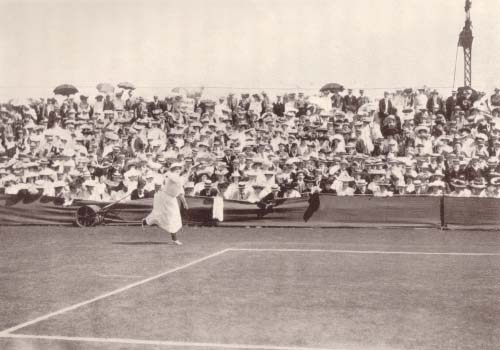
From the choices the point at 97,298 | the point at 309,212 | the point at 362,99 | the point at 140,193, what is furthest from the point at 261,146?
the point at 97,298

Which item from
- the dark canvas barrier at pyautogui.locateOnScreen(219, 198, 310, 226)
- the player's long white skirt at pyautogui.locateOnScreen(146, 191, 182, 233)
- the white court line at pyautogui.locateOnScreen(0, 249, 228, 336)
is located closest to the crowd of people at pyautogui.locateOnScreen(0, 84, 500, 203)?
the dark canvas barrier at pyautogui.locateOnScreen(219, 198, 310, 226)

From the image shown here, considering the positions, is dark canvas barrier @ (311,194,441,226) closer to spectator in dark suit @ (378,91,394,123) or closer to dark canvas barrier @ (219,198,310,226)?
dark canvas barrier @ (219,198,310,226)

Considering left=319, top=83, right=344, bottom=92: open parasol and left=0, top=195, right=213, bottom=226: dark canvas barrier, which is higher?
left=319, top=83, right=344, bottom=92: open parasol

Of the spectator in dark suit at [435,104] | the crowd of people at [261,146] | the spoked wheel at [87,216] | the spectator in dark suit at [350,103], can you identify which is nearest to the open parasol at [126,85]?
the crowd of people at [261,146]

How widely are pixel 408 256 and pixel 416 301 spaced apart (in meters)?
4.57

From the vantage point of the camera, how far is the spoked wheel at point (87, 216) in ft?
65.6

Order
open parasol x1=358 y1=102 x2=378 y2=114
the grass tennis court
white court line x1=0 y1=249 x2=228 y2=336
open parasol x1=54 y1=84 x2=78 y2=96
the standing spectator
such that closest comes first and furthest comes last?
1. the grass tennis court
2. white court line x1=0 y1=249 x2=228 y2=336
3. open parasol x1=358 y1=102 x2=378 y2=114
4. the standing spectator
5. open parasol x1=54 y1=84 x2=78 y2=96

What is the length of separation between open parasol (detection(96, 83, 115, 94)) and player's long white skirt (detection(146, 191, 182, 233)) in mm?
10363

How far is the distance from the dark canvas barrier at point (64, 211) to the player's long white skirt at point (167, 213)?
4123mm

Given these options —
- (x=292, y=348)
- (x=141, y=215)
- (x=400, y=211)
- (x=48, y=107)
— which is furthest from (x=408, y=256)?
(x=48, y=107)

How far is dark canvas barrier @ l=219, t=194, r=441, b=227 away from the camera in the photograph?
18.5 meters

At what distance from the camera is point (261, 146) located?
810 inches

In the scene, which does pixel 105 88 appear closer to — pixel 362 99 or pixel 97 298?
pixel 362 99

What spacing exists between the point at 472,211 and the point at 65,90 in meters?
15.1
